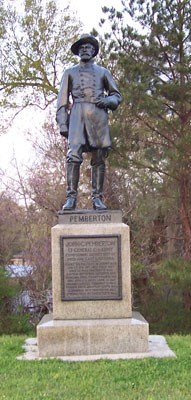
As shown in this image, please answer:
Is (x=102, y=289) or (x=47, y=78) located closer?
(x=102, y=289)

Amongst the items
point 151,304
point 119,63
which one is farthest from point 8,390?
point 151,304

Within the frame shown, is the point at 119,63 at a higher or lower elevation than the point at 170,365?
higher

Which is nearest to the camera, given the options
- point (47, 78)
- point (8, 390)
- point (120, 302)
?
point (8, 390)

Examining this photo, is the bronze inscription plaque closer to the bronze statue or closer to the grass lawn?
the bronze statue

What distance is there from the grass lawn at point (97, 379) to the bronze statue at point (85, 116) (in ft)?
6.37

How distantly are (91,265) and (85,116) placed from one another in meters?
1.79

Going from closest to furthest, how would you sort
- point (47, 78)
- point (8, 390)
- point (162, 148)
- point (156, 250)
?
point (8, 390) → point (162, 148) → point (156, 250) → point (47, 78)

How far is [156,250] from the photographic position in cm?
1452

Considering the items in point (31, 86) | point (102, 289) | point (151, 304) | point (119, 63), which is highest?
point (31, 86)

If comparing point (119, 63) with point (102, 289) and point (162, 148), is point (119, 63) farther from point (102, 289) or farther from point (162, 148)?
point (102, 289)

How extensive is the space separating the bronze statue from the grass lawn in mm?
1942

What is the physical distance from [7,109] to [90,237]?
37.0 ft

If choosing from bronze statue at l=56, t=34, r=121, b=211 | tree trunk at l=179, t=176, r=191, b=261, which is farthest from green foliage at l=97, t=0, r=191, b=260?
bronze statue at l=56, t=34, r=121, b=211

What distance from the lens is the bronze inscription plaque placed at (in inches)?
230
